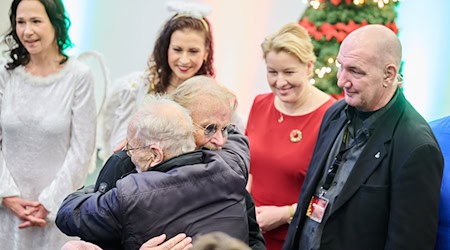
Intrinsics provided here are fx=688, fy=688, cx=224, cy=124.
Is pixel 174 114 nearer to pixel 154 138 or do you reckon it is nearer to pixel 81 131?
pixel 154 138

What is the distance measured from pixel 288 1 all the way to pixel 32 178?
11.0 ft

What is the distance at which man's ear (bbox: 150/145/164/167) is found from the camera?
1.98 m

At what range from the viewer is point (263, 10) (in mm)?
5957

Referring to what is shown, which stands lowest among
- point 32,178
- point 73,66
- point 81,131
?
point 32,178

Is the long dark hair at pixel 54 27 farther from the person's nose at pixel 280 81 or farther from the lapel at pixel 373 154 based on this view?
the lapel at pixel 373 154

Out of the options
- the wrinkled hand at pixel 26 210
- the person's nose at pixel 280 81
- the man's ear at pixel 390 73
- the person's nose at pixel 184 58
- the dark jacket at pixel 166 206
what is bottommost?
the wrinkled hand at pixel 26 210

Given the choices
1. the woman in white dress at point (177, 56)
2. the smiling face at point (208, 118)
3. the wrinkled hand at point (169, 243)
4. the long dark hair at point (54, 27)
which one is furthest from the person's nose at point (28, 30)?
the wrinkled hand at point (169, 243)

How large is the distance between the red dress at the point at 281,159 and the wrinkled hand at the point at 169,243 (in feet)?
4.22

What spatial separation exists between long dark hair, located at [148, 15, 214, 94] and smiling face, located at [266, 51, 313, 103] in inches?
12.4

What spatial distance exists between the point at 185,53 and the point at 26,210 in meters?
1.05

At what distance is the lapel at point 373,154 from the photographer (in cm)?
241

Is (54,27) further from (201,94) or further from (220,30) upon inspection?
(220,30)

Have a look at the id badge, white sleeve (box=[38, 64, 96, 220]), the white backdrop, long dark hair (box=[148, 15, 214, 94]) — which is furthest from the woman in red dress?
the white backdrop

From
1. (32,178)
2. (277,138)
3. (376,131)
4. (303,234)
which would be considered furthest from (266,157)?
(32,178)
